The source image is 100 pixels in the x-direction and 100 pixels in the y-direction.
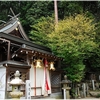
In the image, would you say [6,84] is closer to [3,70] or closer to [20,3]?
[3,70]

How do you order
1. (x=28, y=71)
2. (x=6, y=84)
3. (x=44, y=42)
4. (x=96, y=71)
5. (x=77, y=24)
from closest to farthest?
(x=6, y=84)
(x=28, y=71)
(x=77, y=24)
(x=44, y=42)
(x=96, y=71)

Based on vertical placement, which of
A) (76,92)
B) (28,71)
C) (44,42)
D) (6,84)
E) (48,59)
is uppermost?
(44,42)

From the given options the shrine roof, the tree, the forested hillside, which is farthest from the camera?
the forested hillside

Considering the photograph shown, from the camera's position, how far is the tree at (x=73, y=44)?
9.98 m

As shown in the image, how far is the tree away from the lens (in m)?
9.98

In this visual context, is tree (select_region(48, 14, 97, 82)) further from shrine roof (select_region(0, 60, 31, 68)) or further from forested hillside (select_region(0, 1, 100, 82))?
shrine roof (select_region(0, 60, 31, 68))

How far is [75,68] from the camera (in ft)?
34.3

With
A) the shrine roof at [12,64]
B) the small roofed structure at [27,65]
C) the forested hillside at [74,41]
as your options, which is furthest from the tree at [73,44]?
the shrine roof at [12,64]

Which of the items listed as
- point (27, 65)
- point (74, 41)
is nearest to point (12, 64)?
point (27, 65)

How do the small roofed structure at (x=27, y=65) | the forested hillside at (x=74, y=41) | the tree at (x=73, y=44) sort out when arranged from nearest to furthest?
the small roofed structure at (x=27, y=65) → the tree at (x=73, y=44) → the forested hillside at (x=74, y=41)

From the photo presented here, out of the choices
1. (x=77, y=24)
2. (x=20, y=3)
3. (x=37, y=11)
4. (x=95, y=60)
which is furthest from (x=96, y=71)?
(x=20, y=3)

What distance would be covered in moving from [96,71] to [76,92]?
4.95 metres

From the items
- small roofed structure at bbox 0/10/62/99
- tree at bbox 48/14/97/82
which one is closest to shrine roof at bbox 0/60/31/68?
small roofed structure at bbox 0/10/62/99

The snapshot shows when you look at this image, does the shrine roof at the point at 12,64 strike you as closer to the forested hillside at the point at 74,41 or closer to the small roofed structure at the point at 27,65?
the small roofed structure at the point at 27,65
